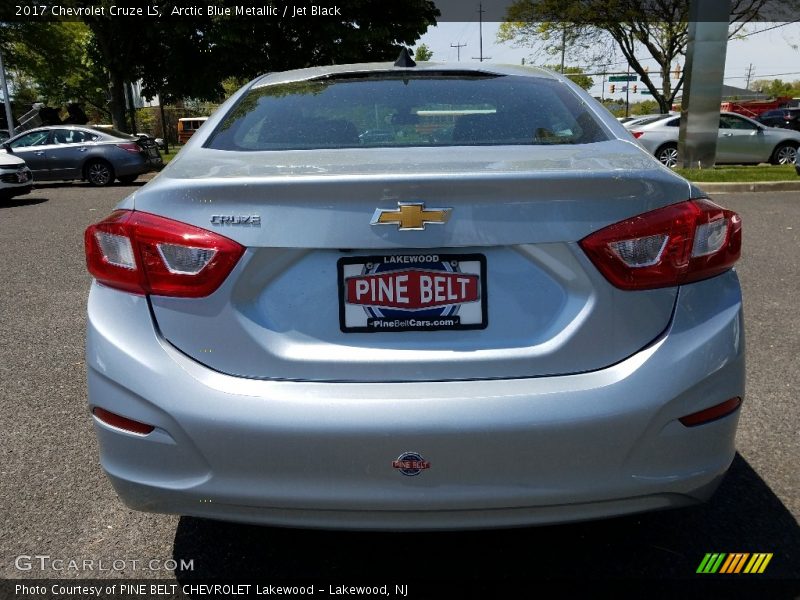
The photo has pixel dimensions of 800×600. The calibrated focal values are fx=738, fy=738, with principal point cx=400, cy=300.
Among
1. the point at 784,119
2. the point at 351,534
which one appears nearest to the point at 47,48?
A: the point at 784,119

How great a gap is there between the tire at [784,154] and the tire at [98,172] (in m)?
15.5

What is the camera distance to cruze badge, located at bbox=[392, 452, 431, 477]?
174 centimetres

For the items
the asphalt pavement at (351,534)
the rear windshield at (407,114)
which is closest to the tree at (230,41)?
the asphalt pavement at (351,534)

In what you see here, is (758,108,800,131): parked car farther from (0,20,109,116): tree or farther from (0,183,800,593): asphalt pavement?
(0,183,800,593): asphalt pavement

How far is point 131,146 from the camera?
54.9ft

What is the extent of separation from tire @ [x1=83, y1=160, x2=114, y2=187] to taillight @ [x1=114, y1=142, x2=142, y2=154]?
54 centimetres

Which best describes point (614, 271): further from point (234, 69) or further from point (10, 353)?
point (234, 69)

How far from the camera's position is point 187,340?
1.82m

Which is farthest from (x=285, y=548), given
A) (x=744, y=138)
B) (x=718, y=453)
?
(x=744, y=138)

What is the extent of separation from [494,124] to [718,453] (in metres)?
1.17

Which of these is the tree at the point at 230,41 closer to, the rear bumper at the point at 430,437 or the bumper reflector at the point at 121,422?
the bumper reflector at the point at 121,422

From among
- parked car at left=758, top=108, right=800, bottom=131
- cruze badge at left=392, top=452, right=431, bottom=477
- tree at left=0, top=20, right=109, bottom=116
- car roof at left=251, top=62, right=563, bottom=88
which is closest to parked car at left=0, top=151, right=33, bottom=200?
car roof at left=251, top=62, right=563, bottom=88

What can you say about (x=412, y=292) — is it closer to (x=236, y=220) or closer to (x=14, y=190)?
(x=236, y=220)

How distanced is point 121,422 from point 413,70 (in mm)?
1741
